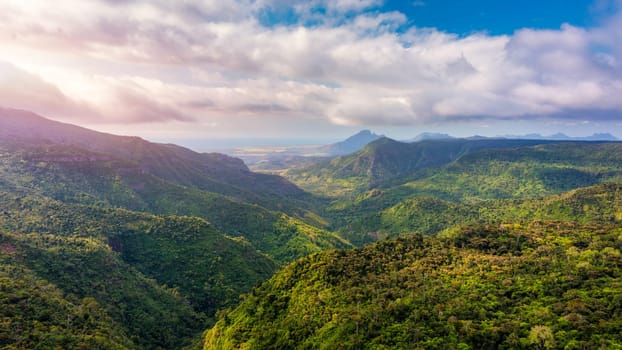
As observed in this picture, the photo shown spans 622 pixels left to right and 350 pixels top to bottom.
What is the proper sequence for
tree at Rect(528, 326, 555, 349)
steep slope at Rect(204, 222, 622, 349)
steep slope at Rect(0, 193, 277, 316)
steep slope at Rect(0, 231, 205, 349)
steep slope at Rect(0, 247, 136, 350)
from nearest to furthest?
1. tree at Rect(528, 326, 555, 349)
2. steep slope at Rect(204, 222, 622, 349)
3. steep slope at Rect(0, 247, 136, 350)
4. steep slope at Rect(0, 231, 205, 349)
5. steep slope at Rect(0, 193, 277, 316)

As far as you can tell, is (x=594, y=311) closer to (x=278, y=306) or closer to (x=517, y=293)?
(x=517, y=293)

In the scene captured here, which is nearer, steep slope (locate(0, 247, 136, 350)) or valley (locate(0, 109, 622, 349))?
valley (locate(0, 109, 622, 349))

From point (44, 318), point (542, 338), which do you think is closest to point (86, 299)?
point (44, 318)

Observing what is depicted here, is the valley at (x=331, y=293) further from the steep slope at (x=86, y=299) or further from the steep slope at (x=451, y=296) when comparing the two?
the steep slope at (x=86, y=299)

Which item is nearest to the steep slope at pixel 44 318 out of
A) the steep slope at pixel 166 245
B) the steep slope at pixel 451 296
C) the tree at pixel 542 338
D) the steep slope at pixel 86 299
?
the steep slope at pixel 86 299

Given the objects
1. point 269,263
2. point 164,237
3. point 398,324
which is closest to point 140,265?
point 164,237

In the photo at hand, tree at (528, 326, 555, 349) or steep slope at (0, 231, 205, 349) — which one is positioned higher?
tree at (528, 326, 555, 349)

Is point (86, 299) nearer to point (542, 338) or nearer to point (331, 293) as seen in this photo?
point (331, 293)

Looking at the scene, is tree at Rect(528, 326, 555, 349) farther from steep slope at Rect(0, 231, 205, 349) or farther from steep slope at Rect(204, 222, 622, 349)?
steep slope at Rect(0, 231, 205, 349)

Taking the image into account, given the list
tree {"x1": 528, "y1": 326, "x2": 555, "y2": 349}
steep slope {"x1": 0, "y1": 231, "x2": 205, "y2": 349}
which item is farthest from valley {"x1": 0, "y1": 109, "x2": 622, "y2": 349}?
steep slope {"x1": 0, "y1": 231, "x2": 205, "y2": 349}
